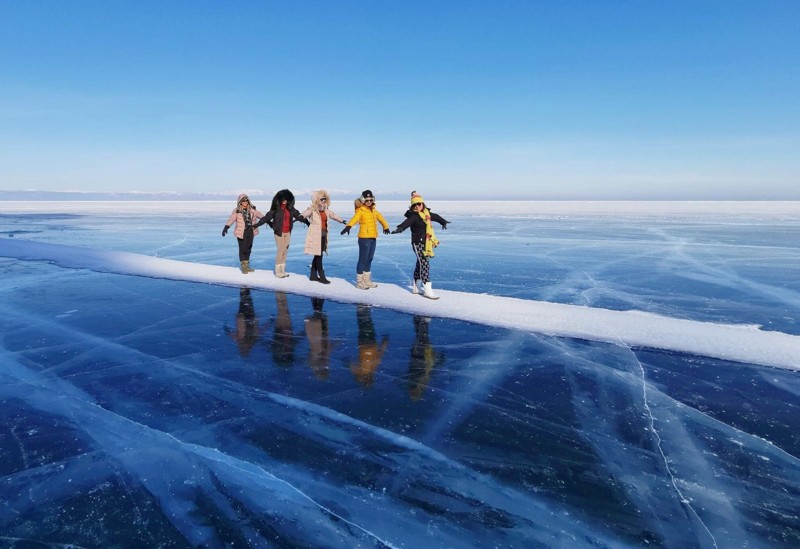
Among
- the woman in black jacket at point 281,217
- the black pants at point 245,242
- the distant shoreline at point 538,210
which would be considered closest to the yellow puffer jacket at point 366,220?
the woman in black jacket at point 281,217

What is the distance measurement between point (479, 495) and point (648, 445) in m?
1.44

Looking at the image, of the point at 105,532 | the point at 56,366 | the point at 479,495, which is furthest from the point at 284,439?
the point at 56,366

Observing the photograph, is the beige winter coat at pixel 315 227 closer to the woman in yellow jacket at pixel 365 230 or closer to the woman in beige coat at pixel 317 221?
the woman in beige coat at pixel 317 221

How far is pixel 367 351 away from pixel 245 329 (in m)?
1.88

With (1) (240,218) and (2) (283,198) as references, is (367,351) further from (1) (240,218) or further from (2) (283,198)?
(1) (240,218)

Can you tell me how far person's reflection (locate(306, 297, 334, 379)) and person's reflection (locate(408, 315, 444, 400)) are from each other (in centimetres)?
87

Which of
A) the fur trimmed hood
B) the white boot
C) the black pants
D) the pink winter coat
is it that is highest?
the fur trimmed hood

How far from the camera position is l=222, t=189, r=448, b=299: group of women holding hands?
782 cm

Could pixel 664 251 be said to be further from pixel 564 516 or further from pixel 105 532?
pixel 105 532

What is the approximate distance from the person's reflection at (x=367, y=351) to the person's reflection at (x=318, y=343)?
32cm

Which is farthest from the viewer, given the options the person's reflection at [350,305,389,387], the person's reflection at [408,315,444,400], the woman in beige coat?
the woman in beige coat

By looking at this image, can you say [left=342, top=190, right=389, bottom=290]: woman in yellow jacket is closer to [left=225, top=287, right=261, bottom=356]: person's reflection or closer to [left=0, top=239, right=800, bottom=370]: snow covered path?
[left=0, top=239, right=800, bottom=370]: snow covered path

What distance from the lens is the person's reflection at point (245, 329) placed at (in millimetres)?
5461

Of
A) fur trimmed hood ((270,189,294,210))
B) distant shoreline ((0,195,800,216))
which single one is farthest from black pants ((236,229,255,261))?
distant shoreline ((0,195,800,216))
